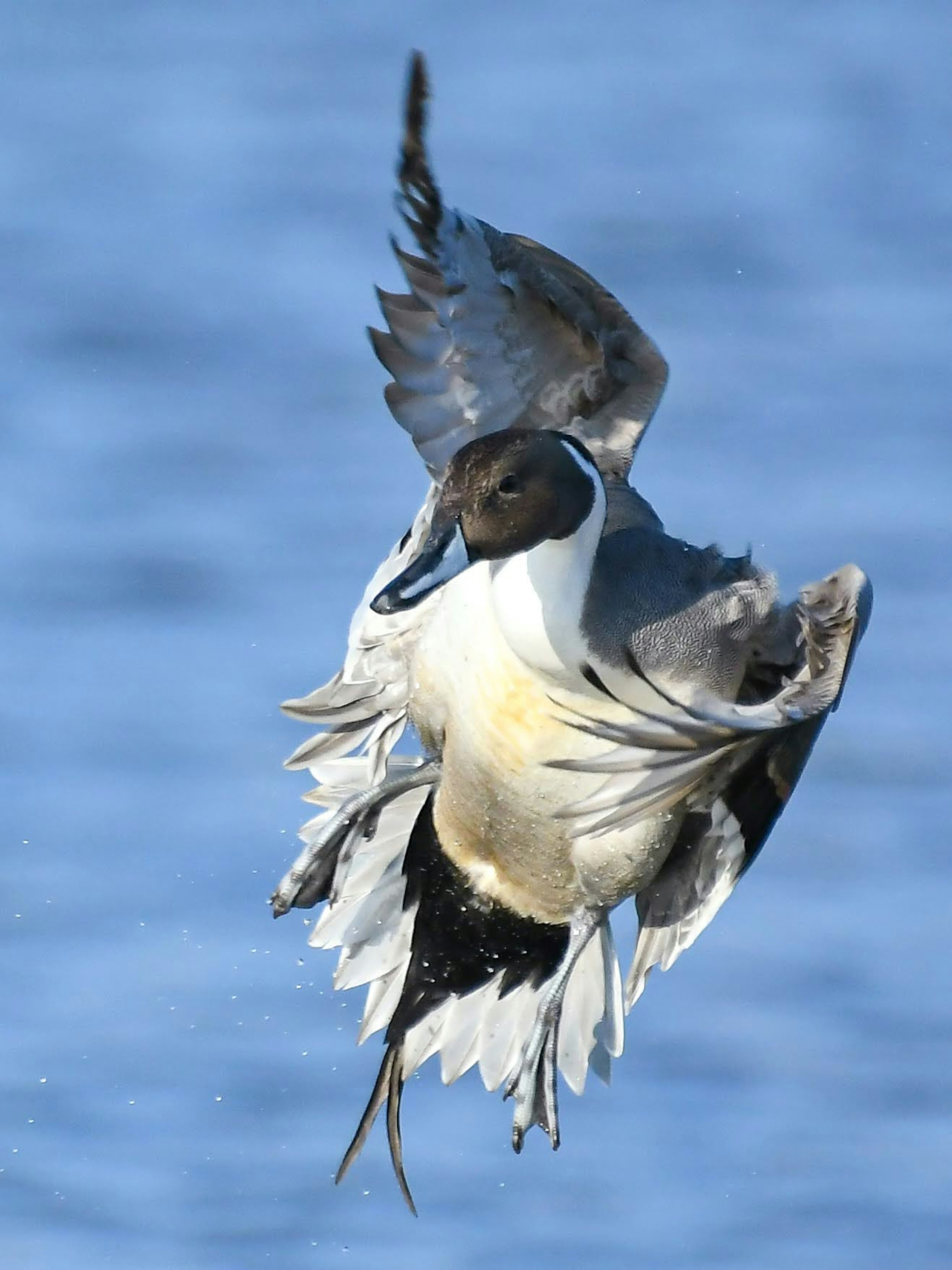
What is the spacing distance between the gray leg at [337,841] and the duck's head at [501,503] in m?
0.83

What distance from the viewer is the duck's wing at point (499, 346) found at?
4.22m

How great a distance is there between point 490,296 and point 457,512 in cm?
43

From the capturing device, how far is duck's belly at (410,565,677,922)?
4.44m

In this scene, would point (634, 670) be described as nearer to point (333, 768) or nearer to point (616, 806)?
point (616, 806)

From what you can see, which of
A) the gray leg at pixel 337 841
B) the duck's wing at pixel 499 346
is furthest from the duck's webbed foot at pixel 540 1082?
the duck's wing at pixel 499 346

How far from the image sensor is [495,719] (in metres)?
4.48

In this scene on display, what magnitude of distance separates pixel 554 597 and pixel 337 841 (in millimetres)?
907

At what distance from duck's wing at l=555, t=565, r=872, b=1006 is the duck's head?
12.4 inches

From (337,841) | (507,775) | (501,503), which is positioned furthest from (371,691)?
(501,503)

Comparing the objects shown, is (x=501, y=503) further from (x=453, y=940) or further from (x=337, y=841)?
(x=453, y=940)

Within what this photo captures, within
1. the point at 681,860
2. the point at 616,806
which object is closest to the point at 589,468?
the point at 616,806

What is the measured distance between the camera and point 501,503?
13.6 ft

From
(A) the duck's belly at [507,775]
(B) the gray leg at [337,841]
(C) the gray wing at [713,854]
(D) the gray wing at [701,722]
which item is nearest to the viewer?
(D) the gray wing at [701,722]

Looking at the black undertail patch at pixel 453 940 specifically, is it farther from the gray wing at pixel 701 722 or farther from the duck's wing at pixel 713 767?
the gray wing at pixel 701 722
